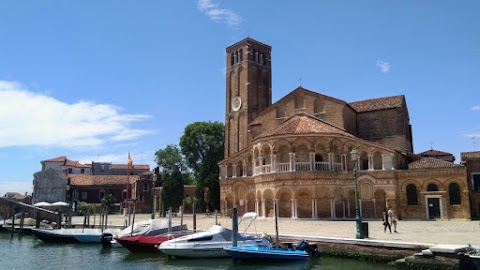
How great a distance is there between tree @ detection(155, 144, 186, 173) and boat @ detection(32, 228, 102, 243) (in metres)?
35.8

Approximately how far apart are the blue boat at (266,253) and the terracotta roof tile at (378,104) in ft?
88.7

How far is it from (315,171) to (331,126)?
6063 millimetres

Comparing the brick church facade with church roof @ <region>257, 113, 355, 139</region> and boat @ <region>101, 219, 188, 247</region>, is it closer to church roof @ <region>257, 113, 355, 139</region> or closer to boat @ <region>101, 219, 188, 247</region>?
church roof @ <region>257, 113, 355, 139</region>

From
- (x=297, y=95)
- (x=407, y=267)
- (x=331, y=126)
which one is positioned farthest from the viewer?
(x=297, y=95)

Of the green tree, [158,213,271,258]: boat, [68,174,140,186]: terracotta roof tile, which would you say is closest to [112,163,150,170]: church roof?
[68,174,140,186]: terracotta roof tile

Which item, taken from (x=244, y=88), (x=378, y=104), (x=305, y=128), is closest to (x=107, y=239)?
(x=305, y=128)

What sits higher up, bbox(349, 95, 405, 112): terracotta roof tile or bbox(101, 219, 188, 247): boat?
bbox(349, 95, 405, 112): terracotta roof tile

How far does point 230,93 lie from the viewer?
51688 millimetres

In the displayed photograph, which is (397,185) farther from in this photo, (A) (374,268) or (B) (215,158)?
(B) (215,158)

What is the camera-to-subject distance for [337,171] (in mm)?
35594

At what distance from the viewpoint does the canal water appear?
1767 cm

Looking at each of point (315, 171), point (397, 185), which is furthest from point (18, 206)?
point (397, 185)

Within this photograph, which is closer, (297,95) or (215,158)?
(297,95)

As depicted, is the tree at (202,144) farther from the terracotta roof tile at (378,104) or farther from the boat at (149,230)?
the boat at (149,230)
